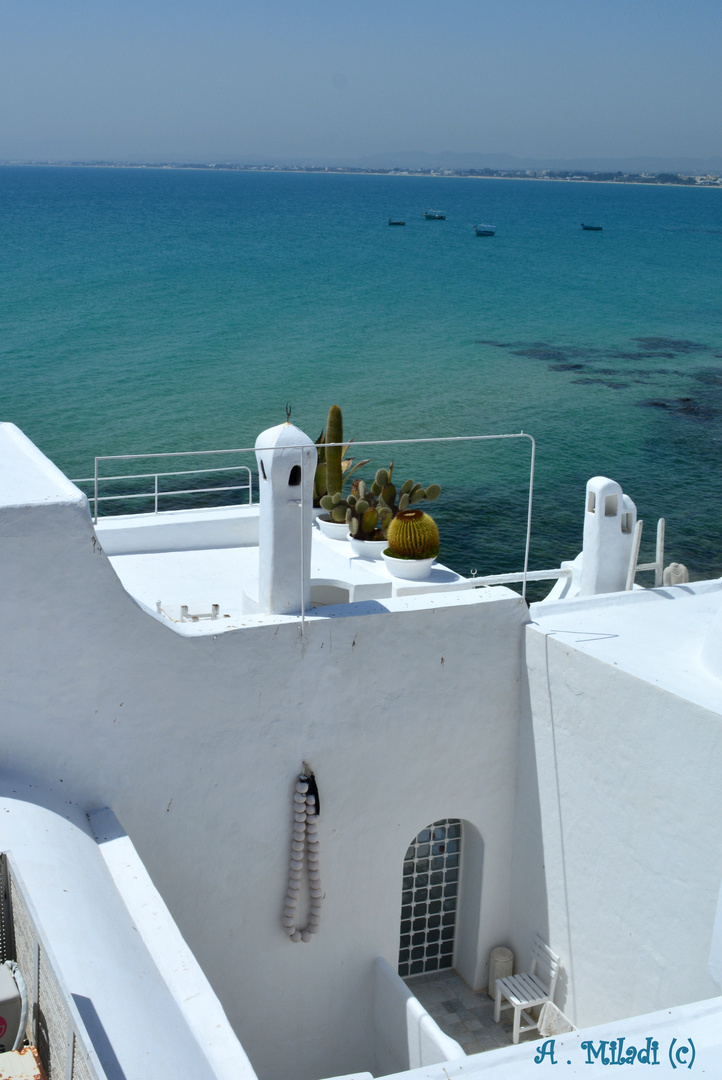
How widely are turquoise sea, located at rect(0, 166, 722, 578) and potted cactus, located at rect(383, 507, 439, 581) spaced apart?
15.2m

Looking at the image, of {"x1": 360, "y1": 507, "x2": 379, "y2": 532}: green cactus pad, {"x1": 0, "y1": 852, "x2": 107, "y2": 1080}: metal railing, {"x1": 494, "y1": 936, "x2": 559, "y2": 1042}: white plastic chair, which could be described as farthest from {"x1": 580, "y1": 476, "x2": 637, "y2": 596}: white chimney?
{"x1": 0, "y1": 852, "x2": 107, "y2": 1080}: metal railing

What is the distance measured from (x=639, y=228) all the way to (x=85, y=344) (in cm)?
10533

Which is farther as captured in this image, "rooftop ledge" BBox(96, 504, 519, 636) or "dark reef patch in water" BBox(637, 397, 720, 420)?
"dark reef patch in water" BBox(637, 397, 720, 420)

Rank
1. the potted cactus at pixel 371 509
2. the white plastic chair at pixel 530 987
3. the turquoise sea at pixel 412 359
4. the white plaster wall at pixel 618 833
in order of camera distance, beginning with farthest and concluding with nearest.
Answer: the turquoise sea at pixel 412 359 → the potted cactus at pixel 371 509 → the white plastic chair at pixel 530 987 → the white plaster wall at pixel 618 833

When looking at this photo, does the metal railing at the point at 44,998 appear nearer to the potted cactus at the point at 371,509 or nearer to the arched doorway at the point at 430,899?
the arched doorway at the point at 430,899

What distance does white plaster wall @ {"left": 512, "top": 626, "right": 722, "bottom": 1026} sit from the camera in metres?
8.03

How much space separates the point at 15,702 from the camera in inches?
291

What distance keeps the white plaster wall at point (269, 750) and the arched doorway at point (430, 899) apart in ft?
1.03

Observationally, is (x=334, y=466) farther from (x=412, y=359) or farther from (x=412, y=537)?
(x=412, y=359)

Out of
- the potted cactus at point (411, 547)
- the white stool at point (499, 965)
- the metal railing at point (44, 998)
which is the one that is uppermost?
the potted cactus at point (411, 547)

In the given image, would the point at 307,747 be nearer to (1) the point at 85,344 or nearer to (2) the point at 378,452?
(2) the point at 378,452

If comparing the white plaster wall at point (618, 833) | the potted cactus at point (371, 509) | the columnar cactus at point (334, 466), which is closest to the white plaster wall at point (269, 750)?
the white plaster wall at point (618, 833)

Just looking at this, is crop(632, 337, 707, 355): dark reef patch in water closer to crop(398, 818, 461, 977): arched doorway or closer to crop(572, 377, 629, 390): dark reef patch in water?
crop(572, 377, 629, 390): dark reef patch in water

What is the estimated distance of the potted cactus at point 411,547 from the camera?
11406mm
